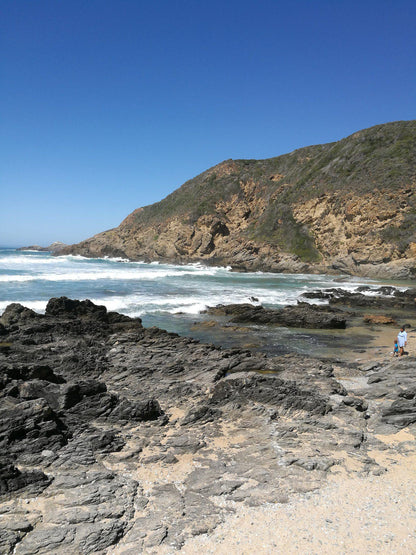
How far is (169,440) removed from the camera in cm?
759

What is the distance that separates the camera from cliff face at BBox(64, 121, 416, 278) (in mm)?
50781

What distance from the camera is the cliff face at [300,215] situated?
50.8 meters

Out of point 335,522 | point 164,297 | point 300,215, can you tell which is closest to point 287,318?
point 164,297

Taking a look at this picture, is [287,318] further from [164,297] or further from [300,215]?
[300,215]

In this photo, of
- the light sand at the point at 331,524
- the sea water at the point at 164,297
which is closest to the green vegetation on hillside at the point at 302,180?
the sea water at the point at 164,297

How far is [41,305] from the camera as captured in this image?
2512 centimetres

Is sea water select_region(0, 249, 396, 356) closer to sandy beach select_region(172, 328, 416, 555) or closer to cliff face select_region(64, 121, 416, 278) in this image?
sandy beach select_region(172, 328, 416, 555)

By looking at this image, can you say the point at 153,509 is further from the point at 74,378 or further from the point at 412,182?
the point at 412,182

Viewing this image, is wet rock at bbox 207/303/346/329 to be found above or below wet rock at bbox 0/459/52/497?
below

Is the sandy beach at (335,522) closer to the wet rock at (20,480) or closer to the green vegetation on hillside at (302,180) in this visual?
the wet rock at (20,480)

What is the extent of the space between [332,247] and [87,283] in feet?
119

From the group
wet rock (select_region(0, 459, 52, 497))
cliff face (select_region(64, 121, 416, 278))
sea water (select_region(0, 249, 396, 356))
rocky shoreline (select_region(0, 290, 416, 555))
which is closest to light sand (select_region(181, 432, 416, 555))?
rocky shoreline (select_region(0, 290, 416, 555))

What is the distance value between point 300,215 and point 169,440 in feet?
201

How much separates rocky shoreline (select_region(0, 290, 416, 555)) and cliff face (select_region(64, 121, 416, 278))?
42.0 meters
